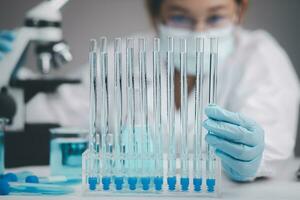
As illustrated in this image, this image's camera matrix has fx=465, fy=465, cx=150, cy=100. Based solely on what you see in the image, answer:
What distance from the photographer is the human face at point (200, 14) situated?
196 centimetres

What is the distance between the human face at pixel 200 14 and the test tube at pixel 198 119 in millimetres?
712

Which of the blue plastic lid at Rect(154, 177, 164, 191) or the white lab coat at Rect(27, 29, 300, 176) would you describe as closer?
the blue plastic lid at Rect(154, 177, 164, 191)

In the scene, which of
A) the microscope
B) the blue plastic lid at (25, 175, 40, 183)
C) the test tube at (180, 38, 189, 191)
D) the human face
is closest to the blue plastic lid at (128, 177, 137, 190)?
the test tube at (180, 38, 189, 191)

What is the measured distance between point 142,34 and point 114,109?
0.94 m

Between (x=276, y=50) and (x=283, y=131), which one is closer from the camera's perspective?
(x=283, y=131)

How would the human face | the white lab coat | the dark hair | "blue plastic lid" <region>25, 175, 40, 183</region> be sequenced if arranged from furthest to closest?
the dark hair < the human face < the white lab coat < "blue plastic lid" <region>25, 175, 40, 183</region>

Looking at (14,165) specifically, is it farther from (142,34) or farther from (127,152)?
(142,34)

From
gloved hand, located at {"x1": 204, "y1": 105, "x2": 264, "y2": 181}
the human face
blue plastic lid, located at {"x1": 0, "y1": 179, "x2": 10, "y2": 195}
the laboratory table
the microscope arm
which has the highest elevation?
the human face

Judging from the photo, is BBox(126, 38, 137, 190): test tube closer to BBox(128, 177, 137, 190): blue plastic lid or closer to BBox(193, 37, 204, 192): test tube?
BBox(128, 177, 137, 190): blue plastic lid

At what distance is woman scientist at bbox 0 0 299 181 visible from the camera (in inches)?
Result: 72.7

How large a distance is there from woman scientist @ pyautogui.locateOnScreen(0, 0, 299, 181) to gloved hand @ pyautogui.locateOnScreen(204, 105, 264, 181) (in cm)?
30

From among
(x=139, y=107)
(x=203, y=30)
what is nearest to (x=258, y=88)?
(x=203, y=30)

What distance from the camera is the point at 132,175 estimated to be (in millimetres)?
1267

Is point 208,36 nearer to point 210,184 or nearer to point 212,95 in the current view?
point 212,95
